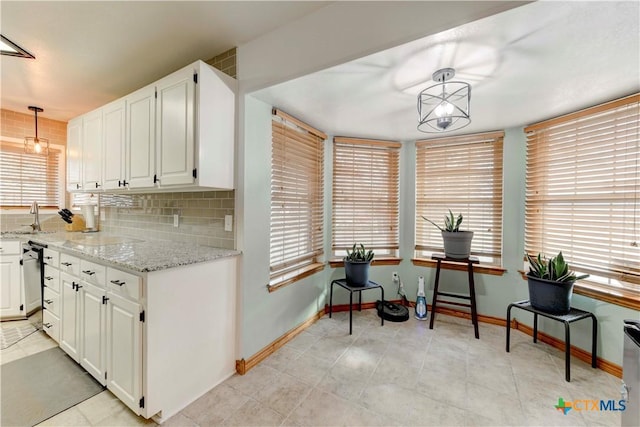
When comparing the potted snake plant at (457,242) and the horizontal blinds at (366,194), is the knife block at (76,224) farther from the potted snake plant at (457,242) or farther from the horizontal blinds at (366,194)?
the potted snake plant at (457,242)

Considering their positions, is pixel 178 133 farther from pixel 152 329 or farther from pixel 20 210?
pixel 20 210

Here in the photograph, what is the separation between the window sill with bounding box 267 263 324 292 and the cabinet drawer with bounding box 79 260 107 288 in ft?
3.72

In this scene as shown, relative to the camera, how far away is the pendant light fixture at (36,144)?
3.05 meters

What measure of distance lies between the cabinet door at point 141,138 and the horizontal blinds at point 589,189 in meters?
3.52

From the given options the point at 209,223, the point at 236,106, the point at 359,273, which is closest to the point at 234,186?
the point at 209,223

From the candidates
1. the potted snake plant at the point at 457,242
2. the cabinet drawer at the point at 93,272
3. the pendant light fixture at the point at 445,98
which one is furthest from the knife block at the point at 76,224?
the potted snake plant at the point at 457,242

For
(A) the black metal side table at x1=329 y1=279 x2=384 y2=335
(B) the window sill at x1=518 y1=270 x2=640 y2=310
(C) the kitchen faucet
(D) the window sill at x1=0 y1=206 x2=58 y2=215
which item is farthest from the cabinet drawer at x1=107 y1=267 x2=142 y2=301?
(B) the window sill at x1=518 y1=270 x2=640 y2=310

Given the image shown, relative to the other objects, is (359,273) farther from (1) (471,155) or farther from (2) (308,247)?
(1) (471,155)

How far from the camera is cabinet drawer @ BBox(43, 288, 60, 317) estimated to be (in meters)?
2.17

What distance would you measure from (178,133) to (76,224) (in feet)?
8.56

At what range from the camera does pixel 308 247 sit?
2.86 metres

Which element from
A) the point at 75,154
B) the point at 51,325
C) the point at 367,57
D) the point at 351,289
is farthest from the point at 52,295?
the point at 367,57

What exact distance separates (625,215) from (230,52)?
3.35 m

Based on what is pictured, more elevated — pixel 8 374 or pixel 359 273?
pixel 359 273
